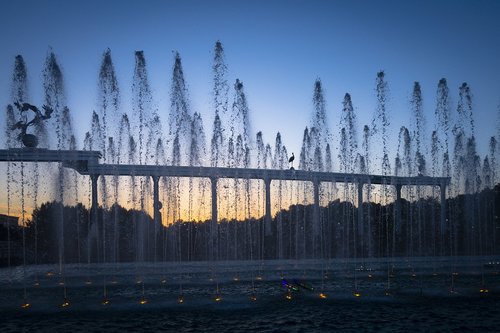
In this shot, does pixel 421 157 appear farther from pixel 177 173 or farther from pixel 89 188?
pixel 89 188

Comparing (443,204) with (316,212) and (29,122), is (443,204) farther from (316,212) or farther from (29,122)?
(29,122)

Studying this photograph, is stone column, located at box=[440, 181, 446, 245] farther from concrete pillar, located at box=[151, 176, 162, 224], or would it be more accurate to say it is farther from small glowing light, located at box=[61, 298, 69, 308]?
small glowing light, located at box=[61, 298, 69, 308]

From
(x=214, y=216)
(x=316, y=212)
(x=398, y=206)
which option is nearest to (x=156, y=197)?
(x=214, y=216)

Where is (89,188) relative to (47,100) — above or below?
below

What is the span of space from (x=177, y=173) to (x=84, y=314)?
Answer: 2575cm

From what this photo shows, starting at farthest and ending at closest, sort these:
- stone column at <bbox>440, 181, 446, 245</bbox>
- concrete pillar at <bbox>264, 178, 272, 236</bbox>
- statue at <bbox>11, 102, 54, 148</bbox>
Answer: stone column at <bbox>440, 181, 446, 245</bbox> → concrete pillar at <bbox>264, 178, 272, 236</bbox> → statue at <bbox>11, 102, 54, 148</bbox>

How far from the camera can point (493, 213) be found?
5328 centimetres

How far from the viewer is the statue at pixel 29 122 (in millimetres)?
27578

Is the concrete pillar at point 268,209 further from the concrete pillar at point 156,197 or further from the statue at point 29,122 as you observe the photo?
the statue at point 29,122

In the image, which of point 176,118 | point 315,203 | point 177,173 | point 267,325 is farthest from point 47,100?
point 315,203

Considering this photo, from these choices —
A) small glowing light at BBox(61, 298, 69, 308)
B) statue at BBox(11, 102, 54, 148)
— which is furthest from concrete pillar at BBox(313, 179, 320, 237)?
small glowing light at BBox(61, 298, 69, 308)

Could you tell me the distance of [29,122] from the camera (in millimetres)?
31125

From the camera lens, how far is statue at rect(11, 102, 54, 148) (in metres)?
27.6

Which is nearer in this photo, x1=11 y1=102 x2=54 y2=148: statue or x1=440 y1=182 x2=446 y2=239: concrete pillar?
x1=11 y1=102 x2=54 y2=148: statue
